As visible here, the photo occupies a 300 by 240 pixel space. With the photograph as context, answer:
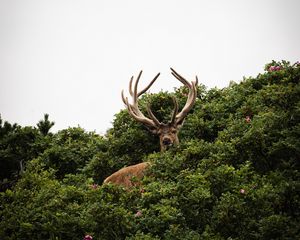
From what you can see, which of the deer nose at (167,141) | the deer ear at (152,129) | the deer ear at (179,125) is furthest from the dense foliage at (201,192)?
the deer ear at (152,129)

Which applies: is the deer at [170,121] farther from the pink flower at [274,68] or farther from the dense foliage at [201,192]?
the pink flower at [274,68]

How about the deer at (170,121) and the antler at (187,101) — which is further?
the antler at (187,101)

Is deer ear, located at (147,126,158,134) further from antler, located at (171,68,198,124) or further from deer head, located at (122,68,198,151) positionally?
antler, located at (171,68,198,124)

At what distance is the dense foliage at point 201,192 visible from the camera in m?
7.30

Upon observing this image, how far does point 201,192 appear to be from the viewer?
25.3 feet

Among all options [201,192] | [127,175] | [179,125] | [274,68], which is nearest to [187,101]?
[179,125]

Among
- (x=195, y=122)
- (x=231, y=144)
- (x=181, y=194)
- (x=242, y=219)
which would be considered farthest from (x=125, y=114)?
(x=242, y=219)

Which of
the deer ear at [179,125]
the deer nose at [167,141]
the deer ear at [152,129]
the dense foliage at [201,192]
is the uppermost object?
the deer ear at [152,129]

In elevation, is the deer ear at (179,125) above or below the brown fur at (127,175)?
above

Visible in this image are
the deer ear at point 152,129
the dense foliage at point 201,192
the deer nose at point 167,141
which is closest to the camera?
the dense foliage at point 201,192

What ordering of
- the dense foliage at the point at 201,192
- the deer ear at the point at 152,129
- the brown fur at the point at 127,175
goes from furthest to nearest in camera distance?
1. the deer ear at the point at 152,129
2. the brown fur at the point at 127,175
3. the dense foliage at the point at 201,192

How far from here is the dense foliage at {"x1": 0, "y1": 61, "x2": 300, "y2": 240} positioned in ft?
23.9

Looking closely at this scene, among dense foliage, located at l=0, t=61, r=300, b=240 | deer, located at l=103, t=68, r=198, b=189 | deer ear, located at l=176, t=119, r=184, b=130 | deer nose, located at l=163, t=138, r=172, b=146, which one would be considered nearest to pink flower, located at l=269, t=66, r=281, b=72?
dense foliage, located at l=0, t=61, r=300, b=240

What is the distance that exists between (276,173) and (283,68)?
14.3 ft
